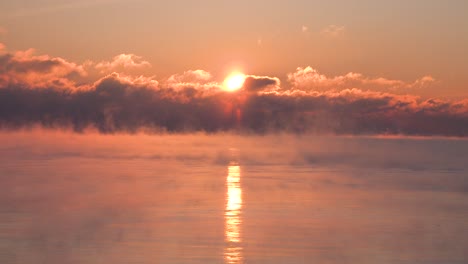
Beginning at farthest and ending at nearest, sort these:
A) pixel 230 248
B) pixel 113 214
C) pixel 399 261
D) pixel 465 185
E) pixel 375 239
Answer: pixel 465 185, pixel 113 214, pixel 375 239, pixel 230 248, pixel 399 261

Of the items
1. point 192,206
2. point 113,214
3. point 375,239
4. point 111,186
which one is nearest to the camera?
point 375,239

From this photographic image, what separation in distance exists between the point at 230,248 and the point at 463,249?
390 inches

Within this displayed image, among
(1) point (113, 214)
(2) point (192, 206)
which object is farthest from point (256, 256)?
(2) point (192, 206)

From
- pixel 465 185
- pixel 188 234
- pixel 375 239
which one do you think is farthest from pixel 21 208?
pixel 465 185

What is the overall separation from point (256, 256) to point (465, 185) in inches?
1935

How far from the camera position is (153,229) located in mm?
34938

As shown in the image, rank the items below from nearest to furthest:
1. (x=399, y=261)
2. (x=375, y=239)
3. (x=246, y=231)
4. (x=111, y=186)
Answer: (x=399, y=261) < (x=375, y=239) < (x=246, y=231) < (x=111, y=186)

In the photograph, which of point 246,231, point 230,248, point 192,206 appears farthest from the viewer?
point 192,206

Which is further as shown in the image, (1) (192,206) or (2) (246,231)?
(1) (192,206)

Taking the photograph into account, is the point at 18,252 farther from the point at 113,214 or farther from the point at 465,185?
the point at 465,185

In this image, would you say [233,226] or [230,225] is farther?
[230,225]

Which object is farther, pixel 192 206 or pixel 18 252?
pixel 192 206

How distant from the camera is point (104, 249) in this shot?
28.8 metres

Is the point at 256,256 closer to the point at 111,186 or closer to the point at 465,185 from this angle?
the point at 111,186
